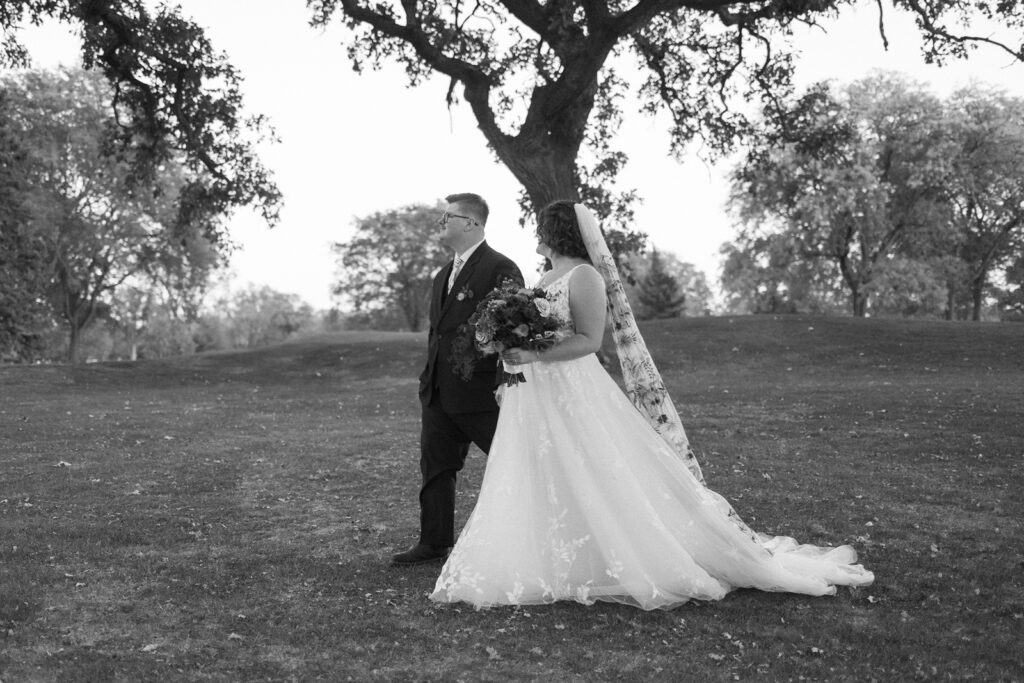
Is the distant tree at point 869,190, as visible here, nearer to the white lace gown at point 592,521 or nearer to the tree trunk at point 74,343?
the tree trunk at point 74,343

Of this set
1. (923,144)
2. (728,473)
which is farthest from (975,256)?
(728,473)

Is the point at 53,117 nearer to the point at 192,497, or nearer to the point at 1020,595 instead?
the point at 192,497

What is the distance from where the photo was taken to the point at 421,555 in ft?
24.1

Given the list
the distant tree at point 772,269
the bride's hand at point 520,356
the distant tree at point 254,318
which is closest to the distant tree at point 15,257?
the bride's hand at point 520,356

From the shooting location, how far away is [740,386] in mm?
22594

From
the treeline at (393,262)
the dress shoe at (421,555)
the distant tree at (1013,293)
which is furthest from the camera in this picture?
the treeline at (393,262)

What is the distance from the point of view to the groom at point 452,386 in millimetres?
7098

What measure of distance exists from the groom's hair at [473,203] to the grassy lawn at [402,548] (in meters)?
2.87

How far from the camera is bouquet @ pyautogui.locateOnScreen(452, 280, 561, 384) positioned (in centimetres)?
629

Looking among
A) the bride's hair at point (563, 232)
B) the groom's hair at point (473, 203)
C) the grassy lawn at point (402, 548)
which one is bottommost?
the grassy lawn at point (402, 548)

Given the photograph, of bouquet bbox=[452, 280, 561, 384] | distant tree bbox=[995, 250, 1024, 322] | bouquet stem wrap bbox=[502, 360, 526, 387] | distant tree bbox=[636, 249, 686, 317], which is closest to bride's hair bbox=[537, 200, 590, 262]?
bouquet bbox=[452, 280, 561, 384]

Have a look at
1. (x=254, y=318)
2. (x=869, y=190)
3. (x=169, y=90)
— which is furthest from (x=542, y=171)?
(x=254, y=318)

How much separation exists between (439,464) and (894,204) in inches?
1799

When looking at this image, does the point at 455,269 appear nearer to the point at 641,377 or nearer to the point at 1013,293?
the point at 641,377
